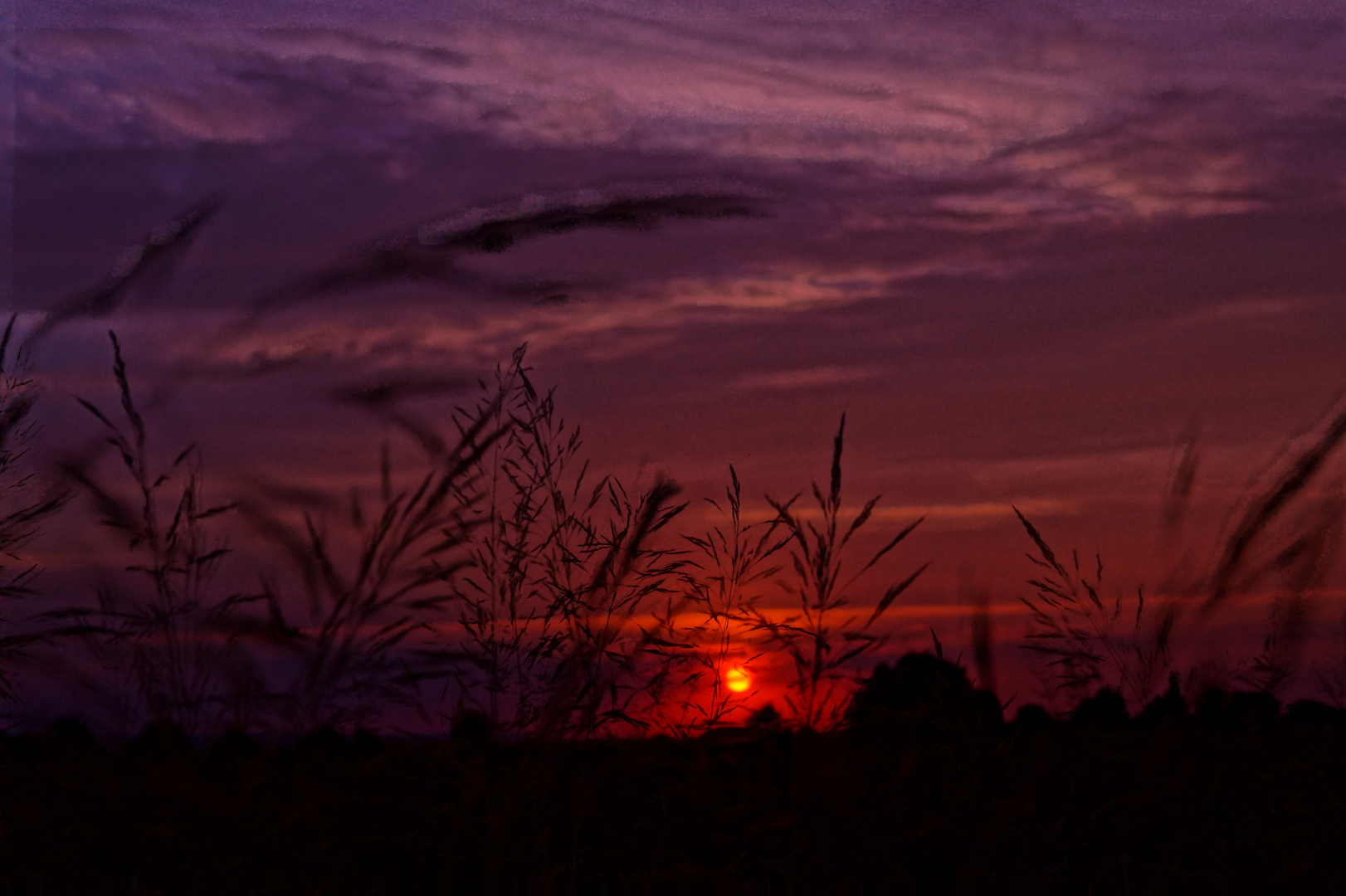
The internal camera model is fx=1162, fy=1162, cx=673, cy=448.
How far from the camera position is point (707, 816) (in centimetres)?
333

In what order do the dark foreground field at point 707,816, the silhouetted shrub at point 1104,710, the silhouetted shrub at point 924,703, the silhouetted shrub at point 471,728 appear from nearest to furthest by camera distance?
the dark foreground field at point 707,816
the silhouetted shrub at point 471,728
the silhouetted shrub at point 924,703
the silhouetted shrub at point 1104,710

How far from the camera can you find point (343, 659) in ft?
10.8

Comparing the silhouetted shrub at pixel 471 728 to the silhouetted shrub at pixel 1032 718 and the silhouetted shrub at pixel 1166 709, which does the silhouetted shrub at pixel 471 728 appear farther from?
the silhouetted shrub at pixel 1166 709

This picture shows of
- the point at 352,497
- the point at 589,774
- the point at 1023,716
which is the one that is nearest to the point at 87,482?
the point at 352,497

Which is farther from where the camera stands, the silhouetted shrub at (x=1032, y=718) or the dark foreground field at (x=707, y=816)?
the silhouetted shrub at (x=1032, y=718)

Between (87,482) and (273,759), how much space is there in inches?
39.8

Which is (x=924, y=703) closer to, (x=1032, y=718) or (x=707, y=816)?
(x=1032, y=718)

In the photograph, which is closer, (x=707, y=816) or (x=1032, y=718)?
(x=707, y=816)

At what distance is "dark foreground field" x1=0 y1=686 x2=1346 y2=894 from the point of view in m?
3.10

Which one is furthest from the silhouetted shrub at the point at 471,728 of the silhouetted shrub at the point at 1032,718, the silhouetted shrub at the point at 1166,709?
the silhouetted shrub at the point at 1166,709

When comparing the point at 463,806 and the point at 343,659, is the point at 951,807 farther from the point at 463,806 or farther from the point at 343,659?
the point at 343,659

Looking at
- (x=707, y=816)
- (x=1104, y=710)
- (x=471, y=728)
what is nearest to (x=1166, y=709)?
(x=1104, y=710)

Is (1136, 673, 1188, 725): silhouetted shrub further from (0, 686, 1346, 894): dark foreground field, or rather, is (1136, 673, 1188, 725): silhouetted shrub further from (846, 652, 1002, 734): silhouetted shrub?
(846, 652, 1002, 734): silhouetted shrub

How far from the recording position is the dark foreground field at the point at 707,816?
10.2ft
